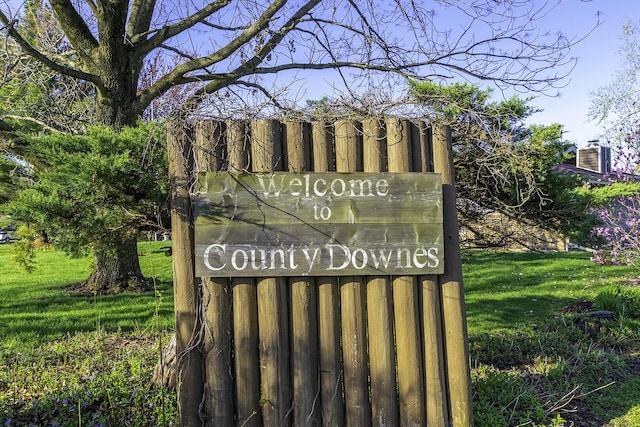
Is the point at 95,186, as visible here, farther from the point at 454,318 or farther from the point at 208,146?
the point at 454,318

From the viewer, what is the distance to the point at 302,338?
9.75 feet

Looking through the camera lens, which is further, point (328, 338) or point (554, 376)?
point (554, 376)

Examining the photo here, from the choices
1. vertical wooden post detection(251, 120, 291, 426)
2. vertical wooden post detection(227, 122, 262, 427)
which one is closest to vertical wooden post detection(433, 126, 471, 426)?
vertical wooden post detection(251, 120, 291, 426)

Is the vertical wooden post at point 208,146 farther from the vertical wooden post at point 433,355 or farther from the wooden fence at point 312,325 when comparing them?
the vertical wooden post at point 433,355

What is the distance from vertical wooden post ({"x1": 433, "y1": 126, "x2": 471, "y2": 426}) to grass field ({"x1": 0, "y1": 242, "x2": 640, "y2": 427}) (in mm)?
491

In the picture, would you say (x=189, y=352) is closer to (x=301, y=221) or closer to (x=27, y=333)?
(x=301, y=221)

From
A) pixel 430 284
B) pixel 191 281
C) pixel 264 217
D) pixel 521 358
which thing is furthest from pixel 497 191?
pixel 191 281

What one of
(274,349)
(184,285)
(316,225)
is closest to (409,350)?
(274,349)

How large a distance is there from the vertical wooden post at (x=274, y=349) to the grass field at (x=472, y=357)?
0.82m

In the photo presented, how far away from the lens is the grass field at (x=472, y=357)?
11.6ft

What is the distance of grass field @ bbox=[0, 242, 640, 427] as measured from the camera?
354 centimetres

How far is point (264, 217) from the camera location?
2.95 metres

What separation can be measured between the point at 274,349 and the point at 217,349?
355mm

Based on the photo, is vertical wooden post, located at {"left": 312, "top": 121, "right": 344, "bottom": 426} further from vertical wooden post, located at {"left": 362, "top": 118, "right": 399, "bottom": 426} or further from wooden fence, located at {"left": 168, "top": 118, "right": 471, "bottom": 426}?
vertical wooden post, located at {"left": 362, "top": 118, "right": 399, "bottom": 426}
